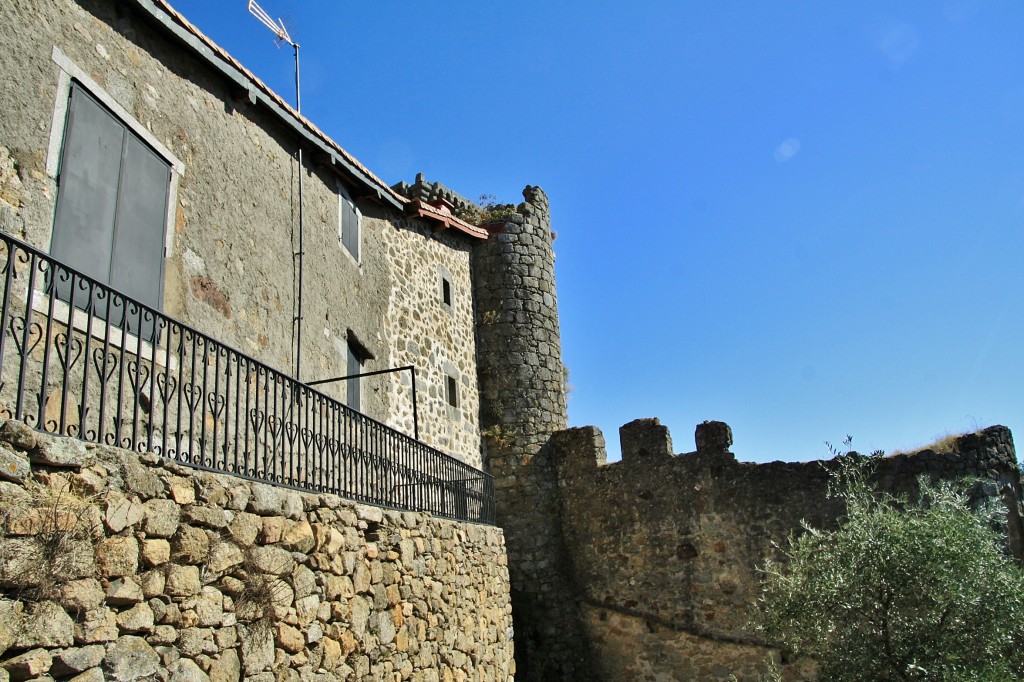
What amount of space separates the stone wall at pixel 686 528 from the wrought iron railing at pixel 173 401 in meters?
4.83

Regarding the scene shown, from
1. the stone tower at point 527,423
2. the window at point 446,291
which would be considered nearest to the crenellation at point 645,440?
the stone tower at point 527,423

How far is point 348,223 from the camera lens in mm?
12641

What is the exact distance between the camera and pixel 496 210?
1734 centimetres

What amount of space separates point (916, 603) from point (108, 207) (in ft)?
29.4

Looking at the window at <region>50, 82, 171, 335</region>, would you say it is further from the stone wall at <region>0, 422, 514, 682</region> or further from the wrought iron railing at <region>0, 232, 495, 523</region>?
the stone wall at <region>0, 422, 514, 682</region>

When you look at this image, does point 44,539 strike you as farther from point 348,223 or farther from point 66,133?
point 348,223

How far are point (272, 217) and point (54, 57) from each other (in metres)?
3.58

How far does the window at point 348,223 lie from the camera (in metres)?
12.3

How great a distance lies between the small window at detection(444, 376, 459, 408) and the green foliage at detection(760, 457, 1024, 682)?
23.7 feet

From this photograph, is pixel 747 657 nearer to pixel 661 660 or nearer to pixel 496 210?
pixel 661 660

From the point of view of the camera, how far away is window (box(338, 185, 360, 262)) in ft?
40.4

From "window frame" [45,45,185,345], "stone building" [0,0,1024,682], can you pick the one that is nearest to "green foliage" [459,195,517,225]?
"stone building" [0,0,1024,682]

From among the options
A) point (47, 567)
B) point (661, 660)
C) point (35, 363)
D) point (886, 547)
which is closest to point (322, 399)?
point (35, 363)

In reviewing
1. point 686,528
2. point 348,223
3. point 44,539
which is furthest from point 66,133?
point 686,528
